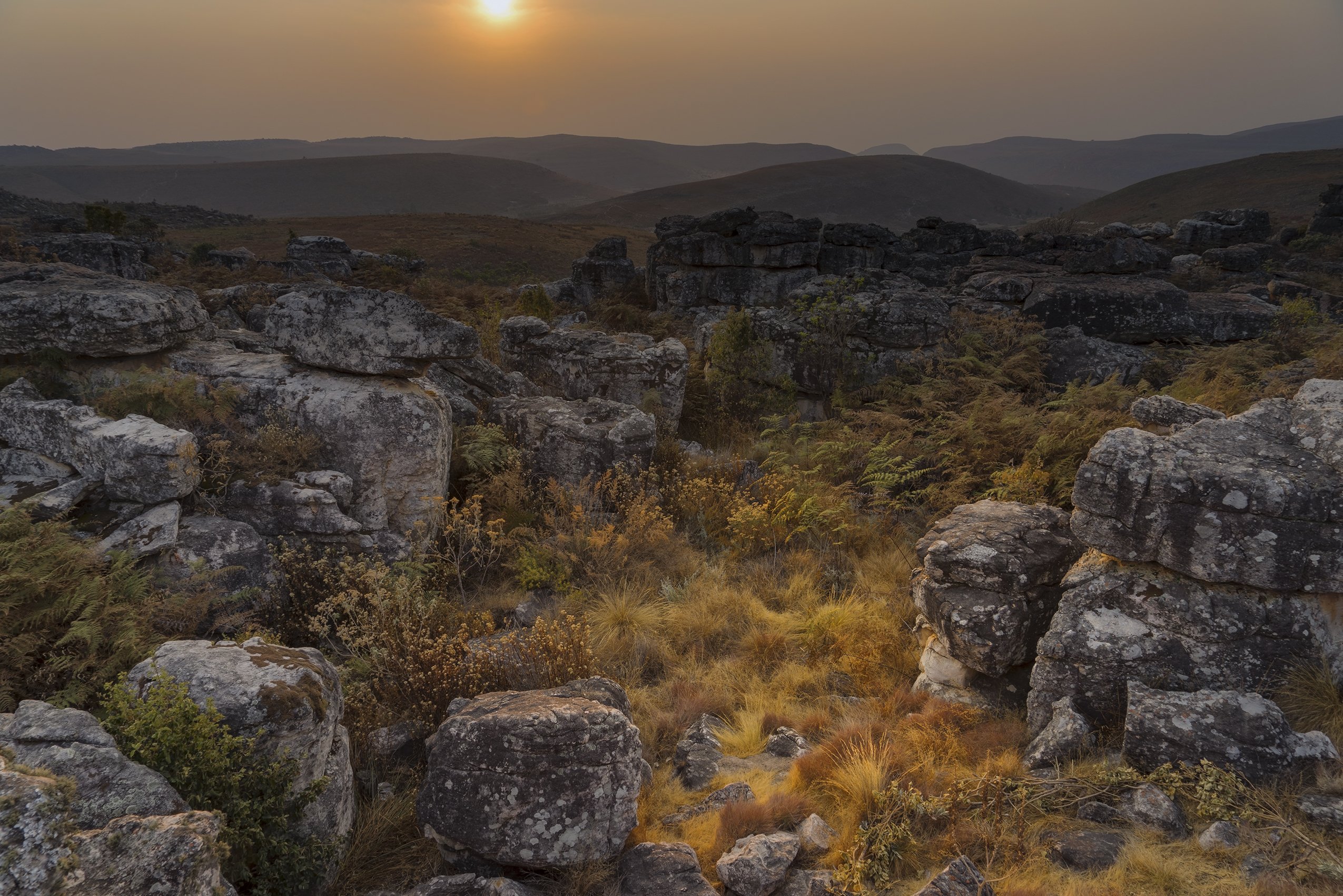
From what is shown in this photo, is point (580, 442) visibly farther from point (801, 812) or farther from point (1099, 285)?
point (1099, 285)

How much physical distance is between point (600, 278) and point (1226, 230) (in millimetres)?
31850

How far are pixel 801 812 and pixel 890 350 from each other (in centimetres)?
900

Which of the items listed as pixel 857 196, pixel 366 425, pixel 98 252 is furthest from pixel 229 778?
pixel 857 196

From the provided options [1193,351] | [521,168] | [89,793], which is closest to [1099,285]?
[1193,351]

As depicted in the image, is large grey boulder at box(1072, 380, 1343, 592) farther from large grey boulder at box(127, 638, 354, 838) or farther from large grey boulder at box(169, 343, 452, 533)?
large grey boulder at box(169, 343, 452, 533)

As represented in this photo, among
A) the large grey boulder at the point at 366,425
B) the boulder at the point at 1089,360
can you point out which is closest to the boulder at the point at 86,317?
the large grey boulder at the point at 366,425

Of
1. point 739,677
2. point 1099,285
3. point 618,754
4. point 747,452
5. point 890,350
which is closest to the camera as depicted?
point 618,754

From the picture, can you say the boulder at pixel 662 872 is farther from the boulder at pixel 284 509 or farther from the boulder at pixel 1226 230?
the boulder at pixel 1226 230

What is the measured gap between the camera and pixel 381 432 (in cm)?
714

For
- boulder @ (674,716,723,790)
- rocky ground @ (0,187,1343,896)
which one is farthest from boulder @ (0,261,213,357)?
boulder @ (674,716,723,790)

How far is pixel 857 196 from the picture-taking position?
12219cm

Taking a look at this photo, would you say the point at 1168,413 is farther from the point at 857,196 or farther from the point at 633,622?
the point at 857,196

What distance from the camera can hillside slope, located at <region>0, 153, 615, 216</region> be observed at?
414ft

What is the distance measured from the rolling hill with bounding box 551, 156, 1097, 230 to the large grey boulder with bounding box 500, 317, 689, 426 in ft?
270
